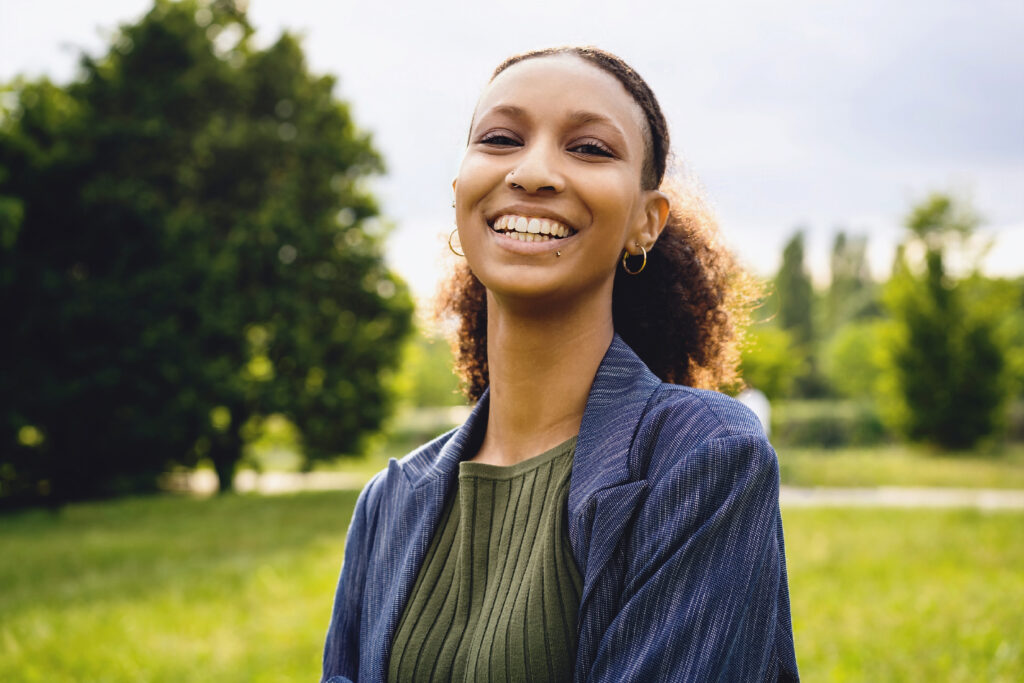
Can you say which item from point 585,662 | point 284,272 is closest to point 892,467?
point 284,272

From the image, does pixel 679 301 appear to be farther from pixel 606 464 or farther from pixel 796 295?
pixel 796 295

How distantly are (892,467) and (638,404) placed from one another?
18538 millimetres

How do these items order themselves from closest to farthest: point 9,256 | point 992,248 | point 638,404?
1. point 638,404
2. point 9,256
3. point 992,248

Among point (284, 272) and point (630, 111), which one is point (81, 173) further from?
point (630, 111)

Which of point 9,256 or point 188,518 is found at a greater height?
point 9,256

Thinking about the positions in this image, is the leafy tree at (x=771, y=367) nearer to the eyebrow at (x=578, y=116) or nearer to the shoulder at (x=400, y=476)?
the shoulder at (x=400, y=476)

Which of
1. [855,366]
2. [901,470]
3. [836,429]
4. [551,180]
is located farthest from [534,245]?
[855,366]

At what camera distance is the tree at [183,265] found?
15344mm

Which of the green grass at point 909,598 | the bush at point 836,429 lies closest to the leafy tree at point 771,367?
the bush at point 836,429

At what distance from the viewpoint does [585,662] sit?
1.41 meters

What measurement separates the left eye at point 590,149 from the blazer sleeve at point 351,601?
0.87m

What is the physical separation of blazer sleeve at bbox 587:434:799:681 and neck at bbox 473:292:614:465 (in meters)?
0.37

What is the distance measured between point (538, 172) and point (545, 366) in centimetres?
40

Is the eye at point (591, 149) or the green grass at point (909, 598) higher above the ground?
the eye at point (591, 149)
